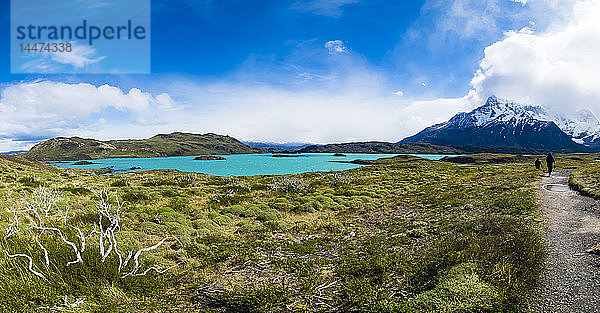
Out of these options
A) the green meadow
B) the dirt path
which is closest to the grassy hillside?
the green meadow

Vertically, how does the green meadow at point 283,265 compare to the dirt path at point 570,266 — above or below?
below

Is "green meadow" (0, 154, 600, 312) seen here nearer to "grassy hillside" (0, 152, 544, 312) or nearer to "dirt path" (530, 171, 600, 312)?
"grassy hillside" (0, 152, 544, 312)

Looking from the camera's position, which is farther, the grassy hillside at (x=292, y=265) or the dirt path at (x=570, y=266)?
the grassy hillside at (x=292, y=265)

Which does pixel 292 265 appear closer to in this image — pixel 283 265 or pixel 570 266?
pixel 283 265

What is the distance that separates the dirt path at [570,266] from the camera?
6656 mm

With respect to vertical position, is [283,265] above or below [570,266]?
below

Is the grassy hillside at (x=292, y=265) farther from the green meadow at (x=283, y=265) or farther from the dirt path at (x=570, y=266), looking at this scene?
the dirt path at (x=570, y=266)

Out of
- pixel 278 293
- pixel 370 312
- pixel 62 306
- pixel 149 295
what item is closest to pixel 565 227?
pixel 370 312

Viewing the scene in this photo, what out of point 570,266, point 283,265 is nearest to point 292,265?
point 283,265

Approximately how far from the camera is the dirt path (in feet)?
21.8

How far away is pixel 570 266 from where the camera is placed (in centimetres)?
845

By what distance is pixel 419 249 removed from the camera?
12.2m

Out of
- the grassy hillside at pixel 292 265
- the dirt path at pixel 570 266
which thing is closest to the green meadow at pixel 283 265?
the grassy hillside at pixel 292 265

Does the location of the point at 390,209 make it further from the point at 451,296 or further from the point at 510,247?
the point at 451,296
